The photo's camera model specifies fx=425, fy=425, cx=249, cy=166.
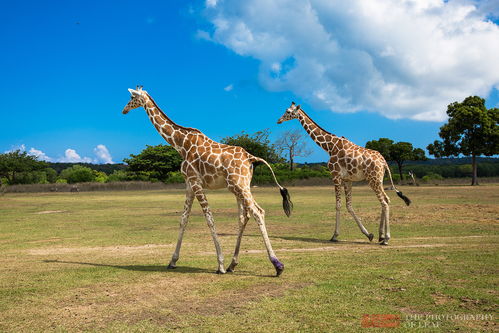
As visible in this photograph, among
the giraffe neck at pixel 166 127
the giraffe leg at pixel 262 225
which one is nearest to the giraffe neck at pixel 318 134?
the giraffe neck at pixel 166 127

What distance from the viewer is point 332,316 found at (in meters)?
5.60

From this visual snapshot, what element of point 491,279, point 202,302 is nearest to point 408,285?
point 491,279

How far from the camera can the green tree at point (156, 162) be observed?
255 feet

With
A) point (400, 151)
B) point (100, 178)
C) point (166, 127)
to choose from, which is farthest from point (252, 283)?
point (100, 178)

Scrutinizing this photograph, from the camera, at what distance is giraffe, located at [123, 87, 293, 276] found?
319 inches

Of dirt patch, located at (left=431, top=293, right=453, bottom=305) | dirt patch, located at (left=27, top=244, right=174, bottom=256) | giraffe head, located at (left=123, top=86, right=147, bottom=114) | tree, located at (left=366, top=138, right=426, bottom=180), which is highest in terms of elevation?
tree, located at (left=366, top=138, right=426, bottom=180)

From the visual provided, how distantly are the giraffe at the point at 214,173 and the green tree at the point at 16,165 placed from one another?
228 feet

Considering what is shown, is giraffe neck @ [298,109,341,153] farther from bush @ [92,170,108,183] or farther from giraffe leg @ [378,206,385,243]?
bush @ [92,170,108,183]

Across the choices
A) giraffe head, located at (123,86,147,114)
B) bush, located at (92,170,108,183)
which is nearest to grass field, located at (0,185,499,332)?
giraffe head, located at (123,86,147,114)

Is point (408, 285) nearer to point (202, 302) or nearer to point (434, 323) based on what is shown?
point (434, 323)

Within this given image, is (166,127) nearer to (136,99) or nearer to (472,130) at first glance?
(136,99)

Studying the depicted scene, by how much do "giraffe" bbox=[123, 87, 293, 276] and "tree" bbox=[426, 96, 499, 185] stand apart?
4662cm

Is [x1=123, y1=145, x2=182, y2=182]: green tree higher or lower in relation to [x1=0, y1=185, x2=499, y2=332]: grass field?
higher

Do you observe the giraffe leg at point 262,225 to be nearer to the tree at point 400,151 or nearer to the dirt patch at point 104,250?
the dirt patch at point 104,250
